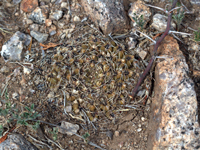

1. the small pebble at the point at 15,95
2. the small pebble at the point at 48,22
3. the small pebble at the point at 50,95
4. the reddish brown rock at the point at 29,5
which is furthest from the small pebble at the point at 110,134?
the reddish brown rock at the point at 29,5

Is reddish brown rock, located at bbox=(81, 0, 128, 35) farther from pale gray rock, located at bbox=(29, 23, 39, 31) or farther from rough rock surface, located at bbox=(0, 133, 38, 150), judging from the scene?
rough rock surface, located at bbox=(0, 133, 38, 150)

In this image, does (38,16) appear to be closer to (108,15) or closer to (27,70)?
(27,70)

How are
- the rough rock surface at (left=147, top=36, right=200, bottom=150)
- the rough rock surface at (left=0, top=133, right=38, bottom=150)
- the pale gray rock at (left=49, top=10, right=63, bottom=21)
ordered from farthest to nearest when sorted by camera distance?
the pale gray rock at (left=49, top=10, right=63, bottom=21)
the rough rock surface at (left=0, top=133, right=38, bottom=150)
the rough rock surface at (left=147, top=36, right=200, bottom=150)

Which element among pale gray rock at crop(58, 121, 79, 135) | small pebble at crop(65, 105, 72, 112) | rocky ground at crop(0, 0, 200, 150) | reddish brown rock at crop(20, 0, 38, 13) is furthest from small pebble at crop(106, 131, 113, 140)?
reddish brown rock at crop(20, 0, 38, 13)

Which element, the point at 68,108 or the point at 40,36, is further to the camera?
the point at 40,36

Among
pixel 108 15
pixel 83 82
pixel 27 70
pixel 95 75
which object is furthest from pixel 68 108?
pixel 108 15

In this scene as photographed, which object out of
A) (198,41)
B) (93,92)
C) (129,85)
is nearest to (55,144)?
(93,92)

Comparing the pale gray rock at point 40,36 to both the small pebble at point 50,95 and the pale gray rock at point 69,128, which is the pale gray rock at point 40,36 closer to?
the small pebble at point 50,95
